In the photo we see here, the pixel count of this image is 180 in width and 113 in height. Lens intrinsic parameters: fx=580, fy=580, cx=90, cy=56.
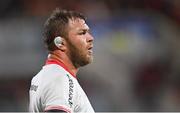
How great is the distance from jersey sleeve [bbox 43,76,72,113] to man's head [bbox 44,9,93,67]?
0.77ft

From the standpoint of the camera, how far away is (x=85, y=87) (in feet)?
24.1

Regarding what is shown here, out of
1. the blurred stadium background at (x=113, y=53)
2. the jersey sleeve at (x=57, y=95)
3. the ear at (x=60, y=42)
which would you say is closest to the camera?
the jersey sleeve at (x=57, y=95)

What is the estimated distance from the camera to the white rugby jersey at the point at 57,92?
9.04 ft

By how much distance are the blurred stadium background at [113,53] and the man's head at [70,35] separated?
407 centimetres

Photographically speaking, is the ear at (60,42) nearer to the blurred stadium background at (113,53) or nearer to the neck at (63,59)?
the neck at (63,59)

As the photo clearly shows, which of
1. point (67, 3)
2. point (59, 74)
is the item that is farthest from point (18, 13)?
point (59, 74)

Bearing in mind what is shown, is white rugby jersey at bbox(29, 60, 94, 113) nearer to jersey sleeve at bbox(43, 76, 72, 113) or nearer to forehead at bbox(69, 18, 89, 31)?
jersey sleeve at bbox(43, 76, 72, 113)

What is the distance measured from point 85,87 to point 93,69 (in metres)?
0.30

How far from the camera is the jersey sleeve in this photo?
2.74 meters

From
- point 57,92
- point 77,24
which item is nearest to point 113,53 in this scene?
point 77,24

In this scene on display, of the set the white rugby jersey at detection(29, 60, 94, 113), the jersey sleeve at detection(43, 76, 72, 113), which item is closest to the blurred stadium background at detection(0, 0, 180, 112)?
the white rugby jersey at detection(29, 60, 94, 113)

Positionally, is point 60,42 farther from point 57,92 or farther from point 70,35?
point 57,92

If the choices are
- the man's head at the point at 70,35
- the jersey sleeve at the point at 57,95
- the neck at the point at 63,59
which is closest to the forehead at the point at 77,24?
the man's head at the point at 70,35

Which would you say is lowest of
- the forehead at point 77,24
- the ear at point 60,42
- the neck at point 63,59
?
the neck at point 63,59
